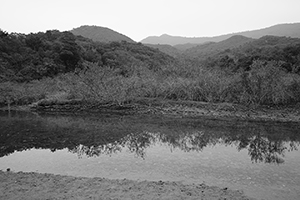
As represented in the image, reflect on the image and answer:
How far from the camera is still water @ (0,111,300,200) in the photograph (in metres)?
7.62

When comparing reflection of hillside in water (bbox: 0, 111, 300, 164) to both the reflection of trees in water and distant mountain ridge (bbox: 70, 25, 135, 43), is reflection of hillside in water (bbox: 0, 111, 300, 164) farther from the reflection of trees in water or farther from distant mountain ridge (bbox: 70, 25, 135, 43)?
distant mountain ridge (bbox: 70, 25, 135, 43)

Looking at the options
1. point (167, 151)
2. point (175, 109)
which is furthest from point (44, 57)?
point (167, 151)

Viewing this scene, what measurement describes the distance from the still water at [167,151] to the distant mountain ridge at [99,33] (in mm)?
79038

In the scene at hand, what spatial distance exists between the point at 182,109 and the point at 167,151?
10.2m

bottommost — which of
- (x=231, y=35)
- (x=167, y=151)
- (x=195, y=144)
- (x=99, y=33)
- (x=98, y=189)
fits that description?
(x=195, y=144)

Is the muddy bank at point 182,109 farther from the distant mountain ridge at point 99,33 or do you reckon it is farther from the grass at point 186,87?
the distant mountain ridge at point 99,33

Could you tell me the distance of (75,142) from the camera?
12.1 meters

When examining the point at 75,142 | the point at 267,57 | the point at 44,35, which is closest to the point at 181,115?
the point at 75,142

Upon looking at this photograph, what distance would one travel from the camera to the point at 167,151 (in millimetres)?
10469

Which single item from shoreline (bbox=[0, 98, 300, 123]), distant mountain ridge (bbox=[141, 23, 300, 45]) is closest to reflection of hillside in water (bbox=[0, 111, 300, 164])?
shoreline (bbox=[0, 98, 300, 123])

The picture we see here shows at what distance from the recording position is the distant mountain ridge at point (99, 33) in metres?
91.5

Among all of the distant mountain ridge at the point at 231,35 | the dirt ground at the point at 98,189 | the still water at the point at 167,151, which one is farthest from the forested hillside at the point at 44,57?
the distant mountain ridge at the point at 231,35

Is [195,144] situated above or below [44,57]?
below

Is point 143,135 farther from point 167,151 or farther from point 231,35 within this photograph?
point 231,35
